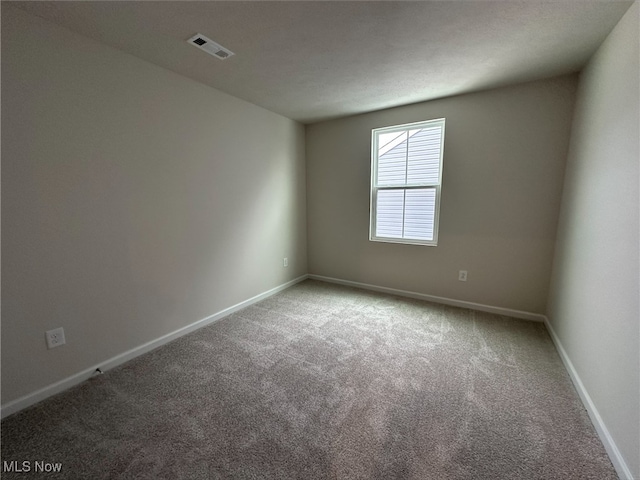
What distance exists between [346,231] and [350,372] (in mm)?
2111

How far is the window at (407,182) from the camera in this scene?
298 centimetres

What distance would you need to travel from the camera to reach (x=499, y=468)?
117cm

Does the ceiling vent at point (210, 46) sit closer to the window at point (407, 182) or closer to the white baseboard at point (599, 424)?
the window at point (407, 182)

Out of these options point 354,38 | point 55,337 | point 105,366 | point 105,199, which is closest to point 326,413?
point 105,366

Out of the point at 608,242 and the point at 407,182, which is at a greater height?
the point at 407,182

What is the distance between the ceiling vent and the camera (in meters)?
1.69

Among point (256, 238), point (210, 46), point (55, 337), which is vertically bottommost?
point (55, 337)

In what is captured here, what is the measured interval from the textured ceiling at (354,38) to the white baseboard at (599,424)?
7.48 ft

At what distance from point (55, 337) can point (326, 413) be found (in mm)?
1828

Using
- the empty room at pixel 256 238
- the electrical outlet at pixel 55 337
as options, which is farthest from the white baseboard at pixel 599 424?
the electrical outlet at pixel 55 337

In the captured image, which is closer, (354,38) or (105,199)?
(354,38)

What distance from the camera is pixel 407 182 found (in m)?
3.17

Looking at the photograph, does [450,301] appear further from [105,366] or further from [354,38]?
[105,366]

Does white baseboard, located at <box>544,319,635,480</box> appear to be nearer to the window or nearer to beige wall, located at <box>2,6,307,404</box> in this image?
the window
